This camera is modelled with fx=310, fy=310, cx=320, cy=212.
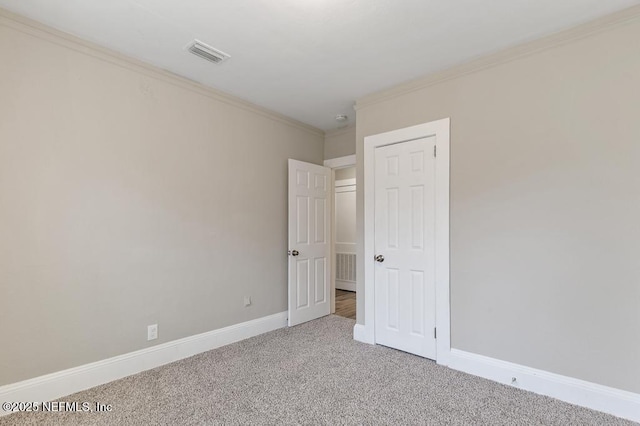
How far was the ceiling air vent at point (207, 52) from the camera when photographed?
2387mm

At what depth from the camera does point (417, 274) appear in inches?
115

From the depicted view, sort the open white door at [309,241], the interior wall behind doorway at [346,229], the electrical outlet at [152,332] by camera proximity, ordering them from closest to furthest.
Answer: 1. the electrical outlet at [152,332]
2. the open white door at [309,241]
3. the interior wall behind doorway at [346,229]

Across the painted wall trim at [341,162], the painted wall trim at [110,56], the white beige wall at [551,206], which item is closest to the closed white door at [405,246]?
the white beige wall at [551,206]

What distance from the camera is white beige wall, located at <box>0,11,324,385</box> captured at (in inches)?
82.2

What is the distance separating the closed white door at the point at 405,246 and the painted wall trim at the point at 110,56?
5.57ft

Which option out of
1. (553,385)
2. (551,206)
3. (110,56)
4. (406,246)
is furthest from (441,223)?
(110,56)

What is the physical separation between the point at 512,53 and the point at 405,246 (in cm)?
181

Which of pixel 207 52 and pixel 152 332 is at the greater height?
pixel 207 52

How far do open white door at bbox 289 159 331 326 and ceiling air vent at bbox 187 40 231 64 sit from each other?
150 centimetres

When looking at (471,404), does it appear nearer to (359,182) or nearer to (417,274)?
(417,274)

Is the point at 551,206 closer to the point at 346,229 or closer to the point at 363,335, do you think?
the point at 363,335

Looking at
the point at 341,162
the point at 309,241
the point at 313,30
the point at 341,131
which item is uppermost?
the point at 313,30

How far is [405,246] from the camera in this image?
3016mm

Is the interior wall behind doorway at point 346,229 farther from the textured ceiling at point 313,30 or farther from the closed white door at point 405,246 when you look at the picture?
the textured ceiling at point 313,30
